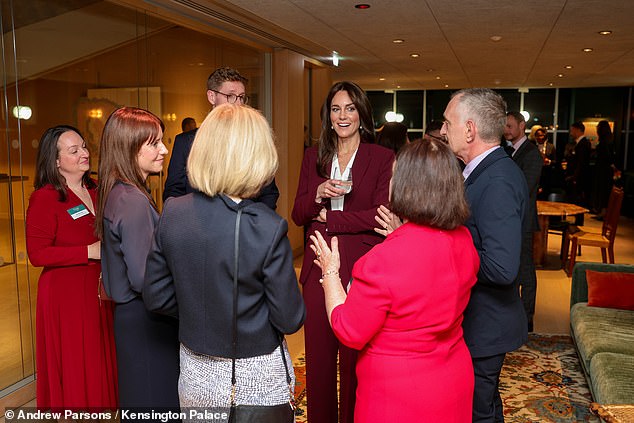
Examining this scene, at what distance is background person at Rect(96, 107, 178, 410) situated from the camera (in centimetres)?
227

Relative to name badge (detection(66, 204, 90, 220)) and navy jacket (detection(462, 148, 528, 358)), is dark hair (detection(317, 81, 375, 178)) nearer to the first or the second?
navy jacket (detection(462, 148, 528, 358))

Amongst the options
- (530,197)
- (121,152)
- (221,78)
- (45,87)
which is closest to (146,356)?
(121,152)

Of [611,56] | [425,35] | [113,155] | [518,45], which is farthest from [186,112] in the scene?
[611,56]

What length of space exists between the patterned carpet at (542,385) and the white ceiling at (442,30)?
2.82 metres

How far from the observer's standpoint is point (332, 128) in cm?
283

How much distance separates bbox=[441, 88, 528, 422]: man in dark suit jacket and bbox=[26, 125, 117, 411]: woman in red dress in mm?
1994

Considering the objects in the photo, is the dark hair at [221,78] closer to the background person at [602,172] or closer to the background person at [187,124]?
the background person at [187,124]

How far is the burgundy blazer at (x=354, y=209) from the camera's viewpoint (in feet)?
8.50

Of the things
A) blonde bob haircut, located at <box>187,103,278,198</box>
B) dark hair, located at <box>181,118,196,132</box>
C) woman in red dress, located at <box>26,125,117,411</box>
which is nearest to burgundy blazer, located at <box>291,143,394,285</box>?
blonde bob haircut, located at <box>187,103,278,198</box>

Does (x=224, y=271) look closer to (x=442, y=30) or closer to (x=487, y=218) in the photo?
(x=487, y=218)

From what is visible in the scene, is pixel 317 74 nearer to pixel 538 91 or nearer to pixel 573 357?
pixel 573 357

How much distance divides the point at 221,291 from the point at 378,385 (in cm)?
59

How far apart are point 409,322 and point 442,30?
4895 millimetres

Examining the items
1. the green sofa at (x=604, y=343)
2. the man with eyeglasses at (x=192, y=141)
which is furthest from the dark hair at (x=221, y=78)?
the green sofa at (x=604, y=343)
